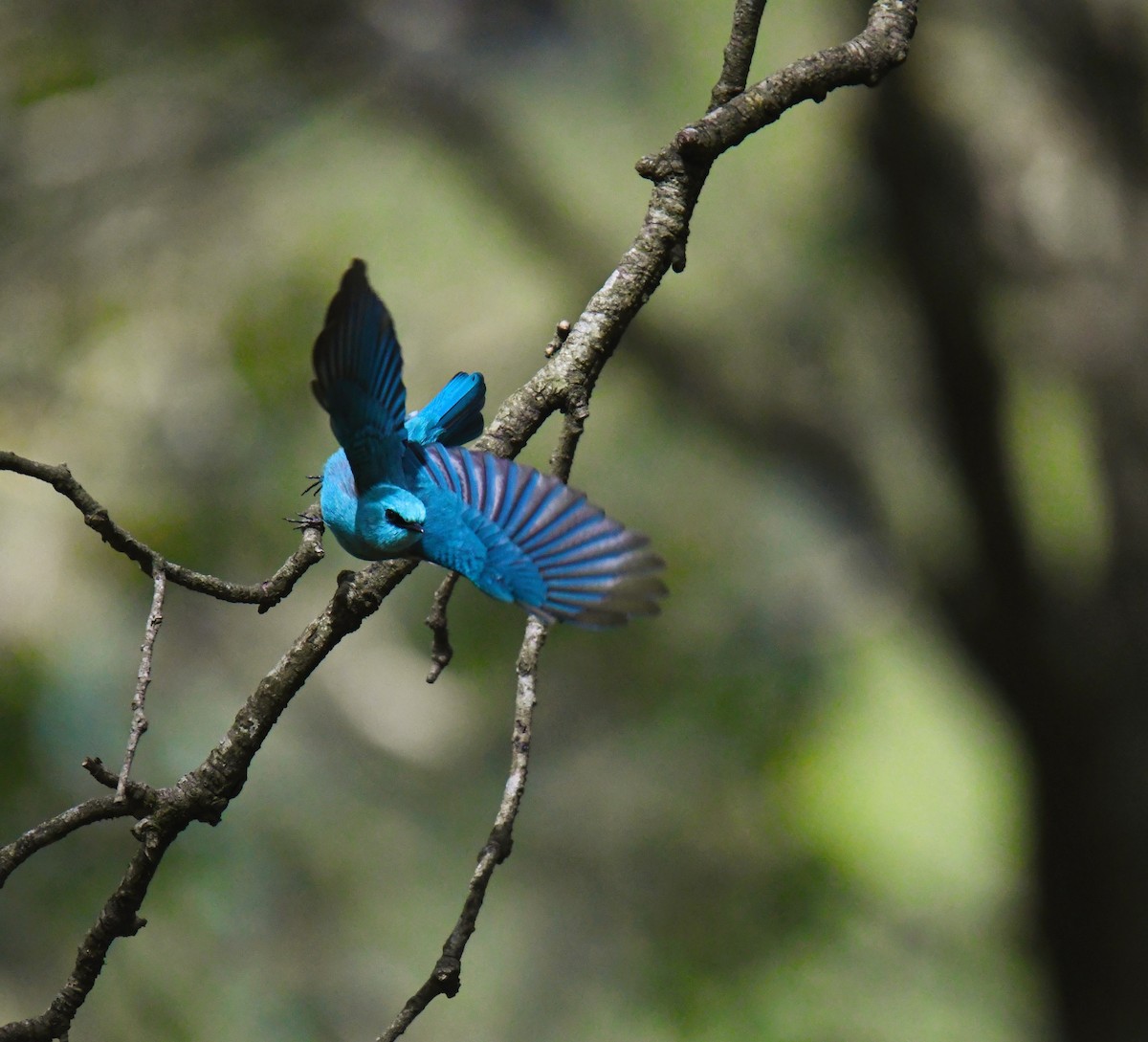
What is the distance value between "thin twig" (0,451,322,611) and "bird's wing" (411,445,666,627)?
17 centimetres

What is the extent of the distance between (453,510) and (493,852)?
1.55ft

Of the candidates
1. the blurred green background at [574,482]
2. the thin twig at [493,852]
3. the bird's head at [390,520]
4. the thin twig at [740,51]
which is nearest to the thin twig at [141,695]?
the bird's head at [390,520]

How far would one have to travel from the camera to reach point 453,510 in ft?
5.57

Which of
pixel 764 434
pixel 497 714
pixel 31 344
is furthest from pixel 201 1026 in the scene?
pixel 764 434

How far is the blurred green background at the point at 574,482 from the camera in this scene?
5.25 metres

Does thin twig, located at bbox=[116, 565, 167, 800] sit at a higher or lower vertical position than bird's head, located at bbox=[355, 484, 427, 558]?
lower

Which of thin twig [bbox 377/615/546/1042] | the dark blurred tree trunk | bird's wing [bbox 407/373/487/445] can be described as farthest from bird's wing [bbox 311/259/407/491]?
the dark blurred tree trunk

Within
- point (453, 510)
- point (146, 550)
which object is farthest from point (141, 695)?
point (453, 510)

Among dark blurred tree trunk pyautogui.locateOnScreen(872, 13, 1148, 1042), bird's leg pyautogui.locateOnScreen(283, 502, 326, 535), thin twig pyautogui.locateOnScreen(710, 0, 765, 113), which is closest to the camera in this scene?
bird's leg pyautogui.locateOnScreen(283, 502, 326, 535)

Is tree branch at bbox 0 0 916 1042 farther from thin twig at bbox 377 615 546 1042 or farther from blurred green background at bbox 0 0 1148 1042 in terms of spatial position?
blurred green background at bbox 0 0 1148 1042

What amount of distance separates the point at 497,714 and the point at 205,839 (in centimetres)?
142

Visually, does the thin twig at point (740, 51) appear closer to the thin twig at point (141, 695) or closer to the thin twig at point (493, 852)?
the thin twig at point (493, 852)

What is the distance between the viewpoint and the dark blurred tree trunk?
3904 mm

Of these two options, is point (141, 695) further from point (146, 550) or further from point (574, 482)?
point (574, 482)
